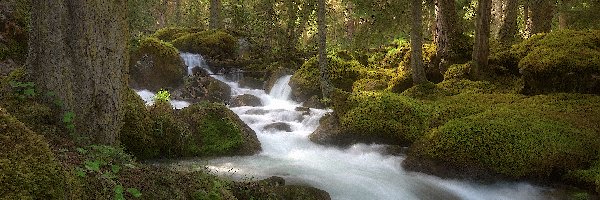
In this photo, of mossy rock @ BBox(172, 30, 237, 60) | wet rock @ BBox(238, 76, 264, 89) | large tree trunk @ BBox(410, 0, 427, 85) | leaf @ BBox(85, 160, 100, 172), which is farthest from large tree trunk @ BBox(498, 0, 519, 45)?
leaf @ BBox(85, 160, 100, 172)

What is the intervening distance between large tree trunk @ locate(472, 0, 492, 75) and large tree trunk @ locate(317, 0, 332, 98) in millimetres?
4420

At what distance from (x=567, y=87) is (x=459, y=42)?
12.8 ft

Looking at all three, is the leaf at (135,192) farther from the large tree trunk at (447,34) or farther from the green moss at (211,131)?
the large tree trunk at (447,34)

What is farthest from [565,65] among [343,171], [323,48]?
[323,48]

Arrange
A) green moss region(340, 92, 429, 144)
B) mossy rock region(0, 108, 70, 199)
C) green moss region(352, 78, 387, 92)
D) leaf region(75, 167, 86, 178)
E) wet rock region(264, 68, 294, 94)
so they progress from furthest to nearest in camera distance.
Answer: wet rock region(264, 68, 294, 94)
green moss region(352, 78, 387, 92)
green moss region(340, 92, 429, 144)
leaf region(75, 167, 86, 178)
mossy rock region(0, 108, 70, 199)

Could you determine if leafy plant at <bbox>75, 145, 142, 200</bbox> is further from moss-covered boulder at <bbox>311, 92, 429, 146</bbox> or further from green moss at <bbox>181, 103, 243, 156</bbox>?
moss-covered boulder at <bbox>311, 92, 429, 146</bbox>

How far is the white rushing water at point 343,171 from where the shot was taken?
8.36 metres

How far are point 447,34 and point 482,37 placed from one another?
1501mm

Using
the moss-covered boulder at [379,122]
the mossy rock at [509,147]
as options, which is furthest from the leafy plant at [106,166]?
the moss-covered boulder at [379,122]

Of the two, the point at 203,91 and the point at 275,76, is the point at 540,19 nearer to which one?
the point at 275,76

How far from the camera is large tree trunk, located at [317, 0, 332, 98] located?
14.0 metres

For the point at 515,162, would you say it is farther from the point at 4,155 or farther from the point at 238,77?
the point at 238,77

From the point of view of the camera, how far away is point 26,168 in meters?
3.44

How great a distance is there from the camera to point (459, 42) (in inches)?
570
